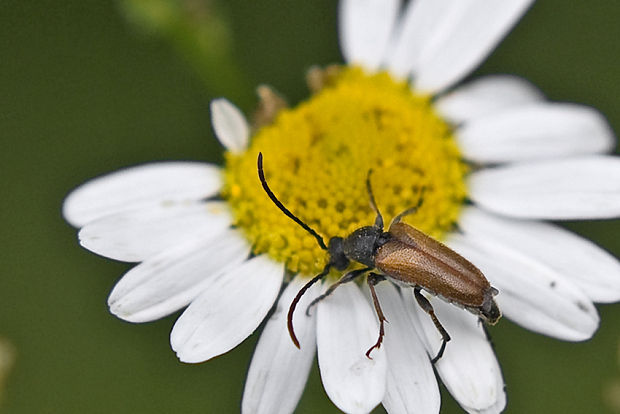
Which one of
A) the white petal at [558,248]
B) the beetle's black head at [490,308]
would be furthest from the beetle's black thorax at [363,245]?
the white petal at [558,248]

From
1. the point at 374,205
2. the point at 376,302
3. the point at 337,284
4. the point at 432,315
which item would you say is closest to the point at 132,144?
the point at 374,205

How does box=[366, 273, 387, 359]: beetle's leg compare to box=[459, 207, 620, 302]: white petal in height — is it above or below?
above

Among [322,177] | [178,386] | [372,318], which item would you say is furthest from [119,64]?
[372,318]

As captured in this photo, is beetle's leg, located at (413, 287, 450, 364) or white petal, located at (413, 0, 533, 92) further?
white petal, located at (413, 0, 533, 92)

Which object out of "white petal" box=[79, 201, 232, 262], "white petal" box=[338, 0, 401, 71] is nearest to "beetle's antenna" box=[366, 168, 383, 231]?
"white petal" box=[79, 201, 232, 262]

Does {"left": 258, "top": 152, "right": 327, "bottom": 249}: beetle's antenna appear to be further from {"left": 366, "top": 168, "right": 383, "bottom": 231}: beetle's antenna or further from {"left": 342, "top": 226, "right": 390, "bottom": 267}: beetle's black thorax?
{"left": 366, "top": 168, "right": 383, "bottom": 231}: beetle's antenna
